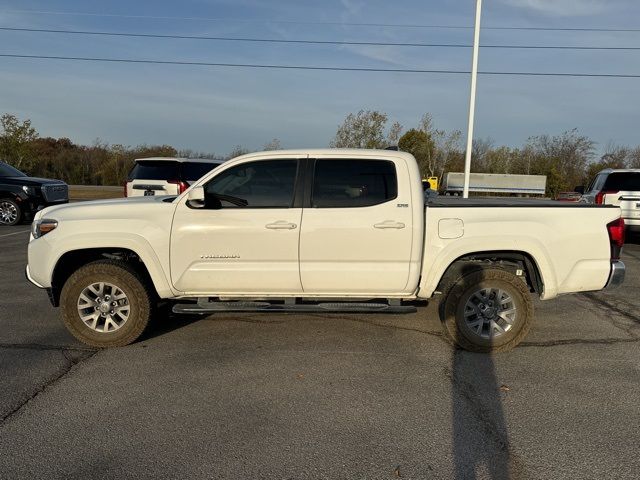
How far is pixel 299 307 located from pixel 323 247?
2.14 feet

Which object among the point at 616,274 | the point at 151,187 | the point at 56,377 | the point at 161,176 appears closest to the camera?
the point at 56,377

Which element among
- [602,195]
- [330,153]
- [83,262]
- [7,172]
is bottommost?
[83,262]

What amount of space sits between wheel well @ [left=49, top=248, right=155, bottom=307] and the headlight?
29 cm

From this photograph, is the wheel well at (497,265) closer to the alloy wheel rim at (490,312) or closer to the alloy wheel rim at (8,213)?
the alloy wheel rim at (490,312)

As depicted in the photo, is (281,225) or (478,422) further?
(281,225)

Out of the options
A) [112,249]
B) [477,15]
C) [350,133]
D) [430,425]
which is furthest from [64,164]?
[430,425]

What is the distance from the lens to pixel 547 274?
15.7 feet

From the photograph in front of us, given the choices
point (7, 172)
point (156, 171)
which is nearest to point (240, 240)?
point (156, 171)

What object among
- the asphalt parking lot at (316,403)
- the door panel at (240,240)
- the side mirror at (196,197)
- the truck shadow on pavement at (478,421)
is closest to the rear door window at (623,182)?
the asphalt parking lot at (316,403)

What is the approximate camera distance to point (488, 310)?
193 inches

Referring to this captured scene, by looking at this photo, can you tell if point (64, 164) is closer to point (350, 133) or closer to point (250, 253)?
point (350, 133)

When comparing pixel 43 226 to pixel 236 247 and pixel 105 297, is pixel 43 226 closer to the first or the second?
pixel 105 297

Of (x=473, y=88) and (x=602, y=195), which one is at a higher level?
(x=473, y=88)

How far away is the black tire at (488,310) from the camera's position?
482 centimetres
